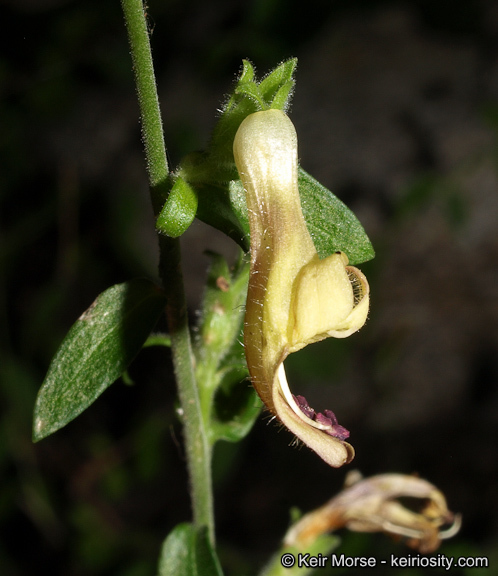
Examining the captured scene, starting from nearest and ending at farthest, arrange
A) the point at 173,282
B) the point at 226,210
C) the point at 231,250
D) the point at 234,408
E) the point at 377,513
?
the point at 226,210 → the point at 173,282 → the point at 234,408 → the point at 377,513 → the point at 231,250

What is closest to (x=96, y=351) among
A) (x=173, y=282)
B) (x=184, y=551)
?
(x=173, y=282)

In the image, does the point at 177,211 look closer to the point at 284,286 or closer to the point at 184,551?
the point at 284,286

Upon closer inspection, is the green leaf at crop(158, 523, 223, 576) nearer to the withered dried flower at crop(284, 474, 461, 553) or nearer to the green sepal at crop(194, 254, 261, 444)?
the green sepal at crop(194, 254, 261, 444)

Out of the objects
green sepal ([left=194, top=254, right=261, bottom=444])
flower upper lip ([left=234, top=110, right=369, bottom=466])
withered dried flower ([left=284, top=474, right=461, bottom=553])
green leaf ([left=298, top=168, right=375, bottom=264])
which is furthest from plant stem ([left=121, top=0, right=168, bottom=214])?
withered dried flower ([left=284, top=474, right=461, bottom=553])

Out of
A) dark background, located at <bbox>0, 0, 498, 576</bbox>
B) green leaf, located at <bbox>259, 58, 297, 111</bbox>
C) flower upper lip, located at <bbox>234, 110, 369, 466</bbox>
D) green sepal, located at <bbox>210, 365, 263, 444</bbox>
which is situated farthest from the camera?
dark background, located at <bbox>0, 0, 498, 576</bbox>

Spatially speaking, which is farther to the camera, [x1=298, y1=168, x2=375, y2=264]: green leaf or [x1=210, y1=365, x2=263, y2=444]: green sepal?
[x1=210, y1=365, x2=263, y2=444]: green sepal

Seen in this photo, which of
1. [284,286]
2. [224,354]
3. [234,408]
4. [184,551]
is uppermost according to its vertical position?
[284,286]
